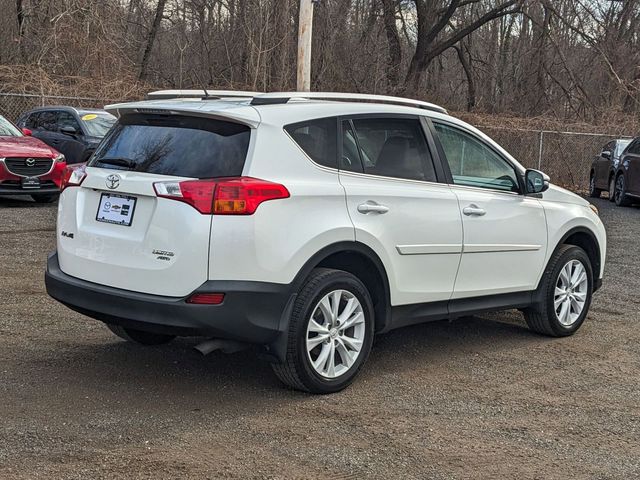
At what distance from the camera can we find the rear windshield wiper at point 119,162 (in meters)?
5.20

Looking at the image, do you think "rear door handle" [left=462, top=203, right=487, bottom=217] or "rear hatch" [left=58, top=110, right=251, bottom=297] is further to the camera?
"rear door handle" [left=462, top=203, right=487, bottom=217]

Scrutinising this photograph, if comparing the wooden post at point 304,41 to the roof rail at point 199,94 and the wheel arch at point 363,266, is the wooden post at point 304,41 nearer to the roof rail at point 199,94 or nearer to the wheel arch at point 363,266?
the roof rail at point 199,94

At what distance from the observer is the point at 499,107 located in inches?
1372

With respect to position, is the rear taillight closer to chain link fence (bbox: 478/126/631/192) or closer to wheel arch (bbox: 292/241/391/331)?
wheel arch (bbox: 292/241/391/331)

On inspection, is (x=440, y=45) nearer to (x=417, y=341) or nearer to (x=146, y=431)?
(x=417, y=341)

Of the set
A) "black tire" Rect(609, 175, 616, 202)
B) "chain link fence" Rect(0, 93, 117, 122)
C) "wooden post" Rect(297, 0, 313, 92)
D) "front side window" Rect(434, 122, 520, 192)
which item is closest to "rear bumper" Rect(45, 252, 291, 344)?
"front side window" Rect(434, 122, 520, 192)

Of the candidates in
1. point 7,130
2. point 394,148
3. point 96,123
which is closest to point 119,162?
point 394,148

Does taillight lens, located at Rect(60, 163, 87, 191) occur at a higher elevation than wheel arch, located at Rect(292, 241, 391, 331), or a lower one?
higher

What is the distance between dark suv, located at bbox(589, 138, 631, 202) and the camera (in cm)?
2098

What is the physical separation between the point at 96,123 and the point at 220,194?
13.5 meters

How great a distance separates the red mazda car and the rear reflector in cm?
1022

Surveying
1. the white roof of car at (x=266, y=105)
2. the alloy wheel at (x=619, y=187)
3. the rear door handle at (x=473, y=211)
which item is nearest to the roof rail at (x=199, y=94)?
the white roof of car at (x=266, y=105)

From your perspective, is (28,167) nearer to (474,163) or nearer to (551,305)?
(474,163)

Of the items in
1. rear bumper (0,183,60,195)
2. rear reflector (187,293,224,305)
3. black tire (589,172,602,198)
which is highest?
rear reflector (187,293,224,305)
